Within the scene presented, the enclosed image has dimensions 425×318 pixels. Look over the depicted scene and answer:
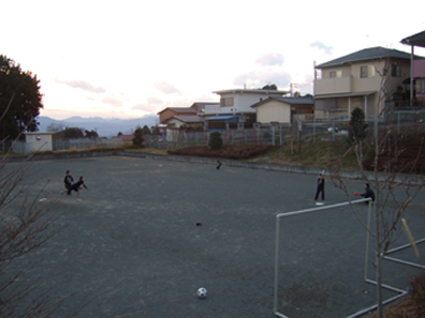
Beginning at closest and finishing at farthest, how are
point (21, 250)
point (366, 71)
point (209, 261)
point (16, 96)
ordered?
point (21, 250) → point (209, 261) → point (366, 71) → point (16, 96)

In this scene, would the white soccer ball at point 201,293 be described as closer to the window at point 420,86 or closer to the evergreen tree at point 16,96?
the window at point 420,86

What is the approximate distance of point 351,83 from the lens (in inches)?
1319

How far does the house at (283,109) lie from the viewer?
41250 millimetres

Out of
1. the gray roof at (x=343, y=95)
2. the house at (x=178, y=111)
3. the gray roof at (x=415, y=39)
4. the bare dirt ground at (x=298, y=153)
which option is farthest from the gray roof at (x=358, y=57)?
the house at (x=178, y=111)

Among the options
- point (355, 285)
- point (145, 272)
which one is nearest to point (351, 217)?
point (355, 285)

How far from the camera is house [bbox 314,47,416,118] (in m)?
31.9

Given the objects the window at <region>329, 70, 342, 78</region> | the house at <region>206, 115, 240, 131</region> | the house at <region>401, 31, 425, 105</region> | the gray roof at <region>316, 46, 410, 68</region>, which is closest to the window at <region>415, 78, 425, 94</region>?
the house at <region>401, 31, 425, 105</region>

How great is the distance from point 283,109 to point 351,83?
956 cm

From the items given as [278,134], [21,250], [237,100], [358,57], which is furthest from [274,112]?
[21,250]

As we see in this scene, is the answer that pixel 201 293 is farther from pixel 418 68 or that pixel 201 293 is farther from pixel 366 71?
pixel 366 71

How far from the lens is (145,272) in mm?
7574

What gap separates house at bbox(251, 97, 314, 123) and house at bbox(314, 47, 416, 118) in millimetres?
4844

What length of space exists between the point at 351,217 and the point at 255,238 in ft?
8.40

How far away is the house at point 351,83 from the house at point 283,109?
15.9ft
